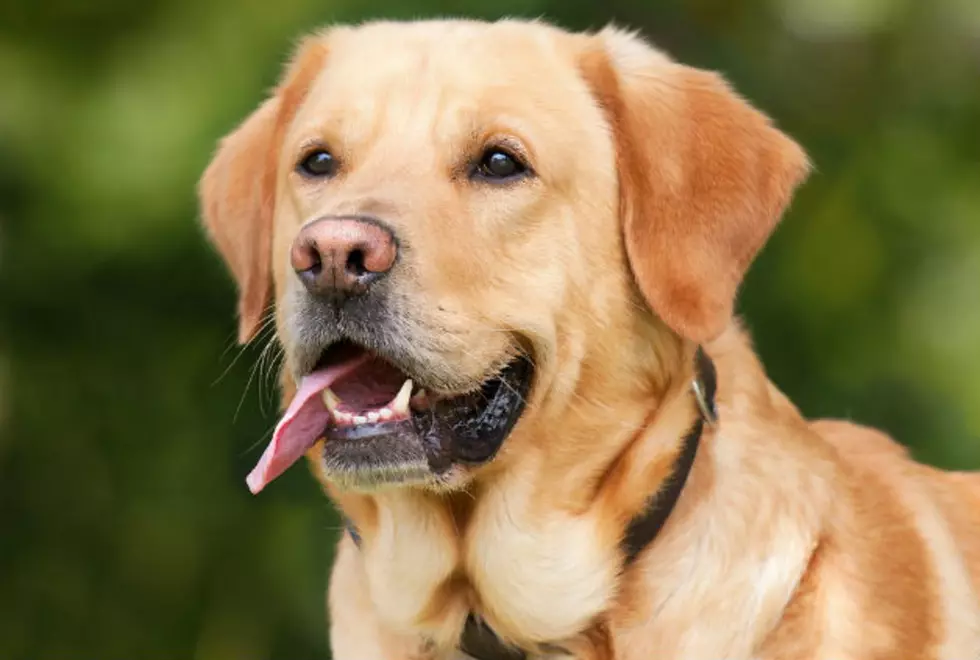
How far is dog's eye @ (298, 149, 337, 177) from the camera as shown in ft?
9.23

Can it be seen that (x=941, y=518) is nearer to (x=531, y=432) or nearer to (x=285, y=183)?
(x=531, y=432)

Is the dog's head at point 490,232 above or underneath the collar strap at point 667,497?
above

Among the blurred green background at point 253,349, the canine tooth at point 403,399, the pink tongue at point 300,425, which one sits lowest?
the blurred green background at point 253,349

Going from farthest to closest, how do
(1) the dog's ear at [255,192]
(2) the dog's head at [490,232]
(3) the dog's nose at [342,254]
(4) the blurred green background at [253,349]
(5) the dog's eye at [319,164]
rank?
(4) the blurred green background at [253,349]
(1) the dog's ear at [255,192]
(5) the dog's eye at [319,164]
(2) the dog's head at [490,232]
(3) the dog's nose at [342,254]

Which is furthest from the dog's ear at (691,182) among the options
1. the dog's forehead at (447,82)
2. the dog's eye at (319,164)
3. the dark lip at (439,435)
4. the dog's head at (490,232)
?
the dog's eye at (319,164)

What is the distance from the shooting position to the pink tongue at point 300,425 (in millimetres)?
2484

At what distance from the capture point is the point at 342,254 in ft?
7.72

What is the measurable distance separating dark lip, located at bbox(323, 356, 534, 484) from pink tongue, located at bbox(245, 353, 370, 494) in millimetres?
35

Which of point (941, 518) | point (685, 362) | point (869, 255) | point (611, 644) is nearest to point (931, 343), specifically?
point (869, 255)

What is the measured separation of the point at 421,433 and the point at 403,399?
7 centimetres

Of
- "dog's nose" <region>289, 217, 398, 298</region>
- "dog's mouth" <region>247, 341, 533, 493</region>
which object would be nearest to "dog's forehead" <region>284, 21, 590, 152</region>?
"dog's nose" <region>289, 217, 398, 298</region>

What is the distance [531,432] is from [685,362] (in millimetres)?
355

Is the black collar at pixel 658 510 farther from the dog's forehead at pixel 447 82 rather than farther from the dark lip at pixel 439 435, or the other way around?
the dog's forehead at pixel 447 82

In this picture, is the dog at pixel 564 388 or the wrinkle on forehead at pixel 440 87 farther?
the wrinkle on forehead at pixel 440 87
